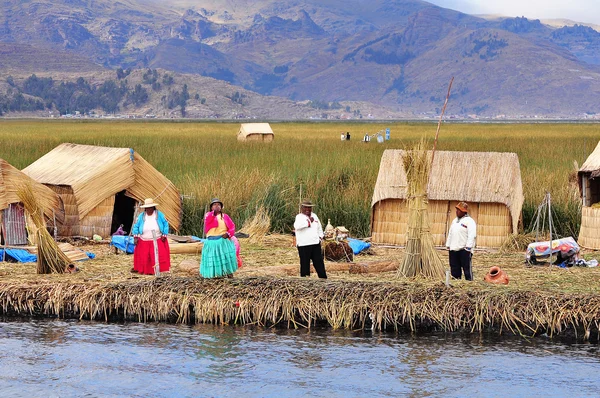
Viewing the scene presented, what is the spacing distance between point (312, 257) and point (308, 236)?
0.97ft

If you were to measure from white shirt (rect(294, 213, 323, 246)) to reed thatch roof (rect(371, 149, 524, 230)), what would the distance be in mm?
4277

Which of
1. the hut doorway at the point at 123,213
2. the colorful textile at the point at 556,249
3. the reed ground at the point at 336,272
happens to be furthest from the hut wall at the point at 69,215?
the colorful textile at the point at 556,249

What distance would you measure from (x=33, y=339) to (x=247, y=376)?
2.64 meters

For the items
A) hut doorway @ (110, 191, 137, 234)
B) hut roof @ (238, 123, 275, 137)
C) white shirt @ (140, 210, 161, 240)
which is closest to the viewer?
white shirt @ (140, 210, 161, 240)

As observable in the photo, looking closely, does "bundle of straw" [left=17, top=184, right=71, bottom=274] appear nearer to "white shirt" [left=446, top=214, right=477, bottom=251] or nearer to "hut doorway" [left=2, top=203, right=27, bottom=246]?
"hut doorway" [left=2, top=203, right=27, bottom=246]

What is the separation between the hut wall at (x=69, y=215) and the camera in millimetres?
17234

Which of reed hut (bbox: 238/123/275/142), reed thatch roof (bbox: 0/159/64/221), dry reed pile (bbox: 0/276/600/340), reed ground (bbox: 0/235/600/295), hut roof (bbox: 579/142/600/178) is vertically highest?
reed hut (bbox: 238/123/275/142)

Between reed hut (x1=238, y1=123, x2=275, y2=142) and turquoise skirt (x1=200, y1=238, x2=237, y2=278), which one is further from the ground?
reed hut (x1=238, y1=123, x2=275, y2=142)

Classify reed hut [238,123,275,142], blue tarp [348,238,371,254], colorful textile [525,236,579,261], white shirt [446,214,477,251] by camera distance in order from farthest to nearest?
1. reed hut [238,123,275,142]
2. blue tarp [348,238,371,254]
3. colorful textile [525,236,579,261]
4. white shirt [446,214,477,251]

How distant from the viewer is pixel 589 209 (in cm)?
1678

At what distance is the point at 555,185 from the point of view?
21.7m

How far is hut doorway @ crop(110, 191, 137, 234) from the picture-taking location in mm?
18984

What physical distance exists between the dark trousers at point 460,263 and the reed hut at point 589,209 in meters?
4.53

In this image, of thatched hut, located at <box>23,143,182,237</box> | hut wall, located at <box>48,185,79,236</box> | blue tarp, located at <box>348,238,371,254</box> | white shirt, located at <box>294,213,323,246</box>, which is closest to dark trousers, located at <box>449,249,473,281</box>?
white shirt, located at <box>294,213,323,246</box>
